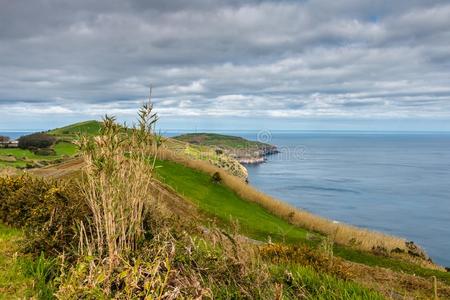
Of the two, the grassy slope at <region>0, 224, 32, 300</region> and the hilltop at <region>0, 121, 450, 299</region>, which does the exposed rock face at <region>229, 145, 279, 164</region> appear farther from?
the grassy slope at <region>0, 224, 32, 300</region>

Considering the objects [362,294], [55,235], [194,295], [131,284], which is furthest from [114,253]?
[362,294]

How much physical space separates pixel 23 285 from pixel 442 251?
164ft

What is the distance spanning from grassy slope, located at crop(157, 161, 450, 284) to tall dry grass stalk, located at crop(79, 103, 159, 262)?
40.5 ft

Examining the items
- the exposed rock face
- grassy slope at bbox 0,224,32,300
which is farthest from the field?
the exposed rock face

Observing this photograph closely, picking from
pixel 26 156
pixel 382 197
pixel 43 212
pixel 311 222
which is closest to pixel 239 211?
pixel 311 222

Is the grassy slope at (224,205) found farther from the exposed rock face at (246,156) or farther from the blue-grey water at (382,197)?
the exposed rock face at (246,156)

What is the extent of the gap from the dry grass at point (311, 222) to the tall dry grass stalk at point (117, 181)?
15641 mm

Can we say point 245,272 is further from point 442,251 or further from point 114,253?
point 442,251

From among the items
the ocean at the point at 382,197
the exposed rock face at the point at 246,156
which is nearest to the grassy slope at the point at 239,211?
the ocean at the point at 382,197

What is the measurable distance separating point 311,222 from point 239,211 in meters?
5.01

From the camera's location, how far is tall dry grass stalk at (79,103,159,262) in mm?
5836

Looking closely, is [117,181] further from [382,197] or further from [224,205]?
[382,197]

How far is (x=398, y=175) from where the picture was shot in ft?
352

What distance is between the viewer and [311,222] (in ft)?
91.1
